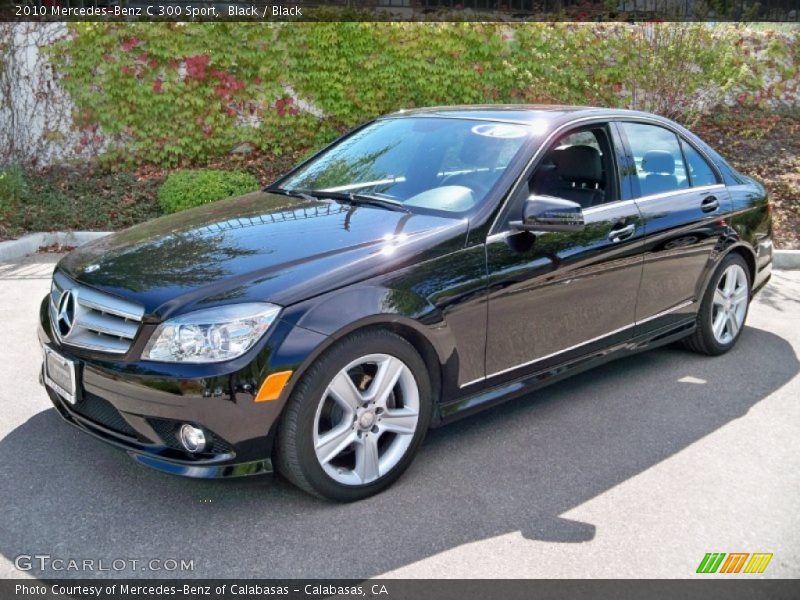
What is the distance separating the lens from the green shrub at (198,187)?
887 centimetres

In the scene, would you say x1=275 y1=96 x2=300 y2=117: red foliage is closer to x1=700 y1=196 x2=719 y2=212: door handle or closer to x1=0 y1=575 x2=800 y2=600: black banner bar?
x1=700 y1=196 x2=719 y2=212: door handle

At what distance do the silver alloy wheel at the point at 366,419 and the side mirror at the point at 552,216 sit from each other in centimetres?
95

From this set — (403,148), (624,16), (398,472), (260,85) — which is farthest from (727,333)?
(624,16)

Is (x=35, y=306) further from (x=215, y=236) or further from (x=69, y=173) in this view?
(x=69, y=173)

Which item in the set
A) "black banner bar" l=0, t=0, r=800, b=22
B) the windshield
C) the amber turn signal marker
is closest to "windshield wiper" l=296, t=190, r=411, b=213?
the windshield

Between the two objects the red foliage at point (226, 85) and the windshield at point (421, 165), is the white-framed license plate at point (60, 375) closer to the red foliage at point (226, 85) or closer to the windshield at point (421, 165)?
the windshield at point (421, 165)

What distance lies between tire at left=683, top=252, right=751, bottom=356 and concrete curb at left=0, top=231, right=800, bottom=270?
280 centimetres

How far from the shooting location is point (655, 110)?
35.0ft

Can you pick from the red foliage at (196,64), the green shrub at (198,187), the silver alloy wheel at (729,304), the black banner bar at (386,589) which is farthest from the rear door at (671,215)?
the red foliage at (196,64)

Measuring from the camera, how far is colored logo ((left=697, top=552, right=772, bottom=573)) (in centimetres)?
302

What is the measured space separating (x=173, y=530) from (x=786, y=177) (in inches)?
351

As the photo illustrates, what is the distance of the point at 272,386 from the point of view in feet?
9.96

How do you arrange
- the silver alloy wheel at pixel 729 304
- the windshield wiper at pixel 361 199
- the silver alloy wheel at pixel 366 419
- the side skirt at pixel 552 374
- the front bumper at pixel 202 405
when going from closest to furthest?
the front bumper at pixel 202 405 < the silver alloy wheel at pixel 366 419 < the side skirt at pixel 552 374 < the windshield wiper at pixel 361 199 < the silver alloy wheel at pixel 729 304

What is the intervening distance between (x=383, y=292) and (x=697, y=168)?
9.09 feet
